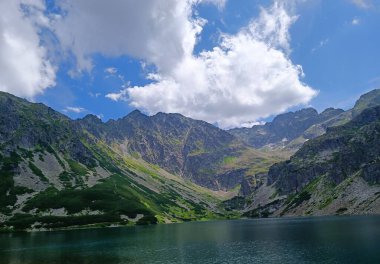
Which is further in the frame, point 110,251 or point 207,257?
point 110,251

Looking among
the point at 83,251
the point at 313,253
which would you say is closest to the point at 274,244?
the point at 313,253

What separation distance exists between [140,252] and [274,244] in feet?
124

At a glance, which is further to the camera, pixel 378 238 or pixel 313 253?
pixel 378 238

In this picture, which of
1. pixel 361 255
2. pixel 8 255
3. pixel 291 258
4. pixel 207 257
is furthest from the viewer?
pixel 8 255

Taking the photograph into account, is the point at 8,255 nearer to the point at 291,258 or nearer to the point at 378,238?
the point at 291,258

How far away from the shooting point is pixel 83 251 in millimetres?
104812

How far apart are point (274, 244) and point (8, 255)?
73975 millimetres

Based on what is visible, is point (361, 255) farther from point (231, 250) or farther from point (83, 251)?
point (83, 251)

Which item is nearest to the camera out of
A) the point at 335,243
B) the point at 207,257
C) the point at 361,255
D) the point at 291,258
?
the point at 361,255

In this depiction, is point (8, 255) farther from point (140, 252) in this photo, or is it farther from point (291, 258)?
point (291, 258)

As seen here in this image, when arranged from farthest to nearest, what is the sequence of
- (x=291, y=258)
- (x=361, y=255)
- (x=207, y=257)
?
1. (x=207, y=257)
2. (x=291, y=258)
3. (x=361, y=255)

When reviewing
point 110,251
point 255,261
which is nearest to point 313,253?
point 255,261

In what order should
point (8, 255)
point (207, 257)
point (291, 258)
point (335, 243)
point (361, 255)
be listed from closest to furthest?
1. point (361, 255)
2. point (291, 258)
3. point (207, 257)
4. point (335, 243)
5. point (8, 255)

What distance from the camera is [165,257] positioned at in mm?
88875
